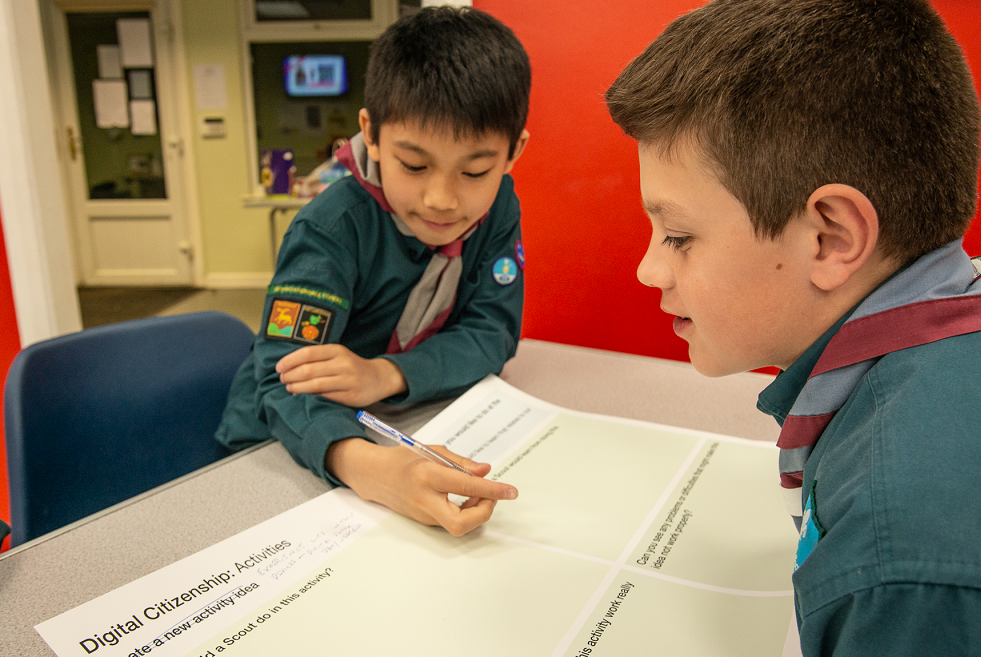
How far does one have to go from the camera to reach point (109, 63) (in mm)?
4930

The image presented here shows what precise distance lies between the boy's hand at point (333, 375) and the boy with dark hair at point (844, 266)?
16.3 inches

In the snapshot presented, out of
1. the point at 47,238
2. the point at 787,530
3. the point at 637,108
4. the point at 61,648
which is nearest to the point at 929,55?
the point at 637,108

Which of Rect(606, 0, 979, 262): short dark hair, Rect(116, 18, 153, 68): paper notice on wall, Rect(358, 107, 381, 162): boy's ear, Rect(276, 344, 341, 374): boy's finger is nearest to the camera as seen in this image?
Rect(606, 0, 979, 262): short dark hair

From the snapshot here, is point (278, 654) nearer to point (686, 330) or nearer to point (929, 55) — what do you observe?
point (686, 330)

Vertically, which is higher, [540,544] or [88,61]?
[88,61]

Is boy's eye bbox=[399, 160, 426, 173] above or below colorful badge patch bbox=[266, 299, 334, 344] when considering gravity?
above

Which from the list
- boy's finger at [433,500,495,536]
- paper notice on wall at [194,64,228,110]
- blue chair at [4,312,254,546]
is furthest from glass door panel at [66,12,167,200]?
boy's finger at [433,500,495,536]

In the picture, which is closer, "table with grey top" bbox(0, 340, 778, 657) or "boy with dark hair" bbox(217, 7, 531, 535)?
"table with grey top" bbox(0, 340, 778, 657)

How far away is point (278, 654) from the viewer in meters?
0.42

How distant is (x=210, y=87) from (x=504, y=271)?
15.7 ft

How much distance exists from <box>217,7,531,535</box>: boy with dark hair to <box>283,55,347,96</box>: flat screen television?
14.5 ft

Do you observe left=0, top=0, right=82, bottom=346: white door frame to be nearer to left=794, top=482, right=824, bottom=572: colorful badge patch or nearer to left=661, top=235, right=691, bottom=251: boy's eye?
left=661, top=235, right=691, bottom=251: boy's eye

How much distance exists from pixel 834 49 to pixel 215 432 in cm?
93

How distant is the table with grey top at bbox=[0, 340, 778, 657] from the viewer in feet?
1.58
